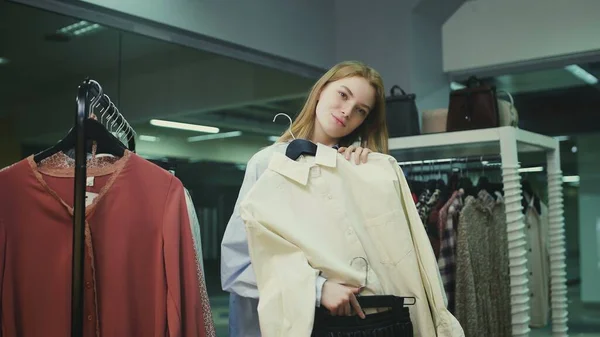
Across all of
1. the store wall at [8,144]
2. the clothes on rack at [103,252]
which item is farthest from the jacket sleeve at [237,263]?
the store wall at [8,144]

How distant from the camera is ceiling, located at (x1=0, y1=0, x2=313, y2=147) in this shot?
276 cm

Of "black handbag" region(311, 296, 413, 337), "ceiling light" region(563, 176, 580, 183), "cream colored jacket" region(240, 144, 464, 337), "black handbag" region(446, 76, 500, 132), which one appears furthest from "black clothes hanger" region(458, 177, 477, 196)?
"black handbag" region(311, 296, 413, 337)

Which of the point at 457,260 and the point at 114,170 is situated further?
the point at 457,260

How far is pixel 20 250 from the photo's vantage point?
161 centimetres

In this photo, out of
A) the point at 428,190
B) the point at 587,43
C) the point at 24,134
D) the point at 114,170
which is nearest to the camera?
the point at 114,170

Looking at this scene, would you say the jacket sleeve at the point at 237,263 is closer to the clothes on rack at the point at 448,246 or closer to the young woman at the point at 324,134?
the young woman at the point at 324,134

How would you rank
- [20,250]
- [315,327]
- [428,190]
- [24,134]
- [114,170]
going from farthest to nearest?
1. [428,190]
2. [24,134]
3. [114,170]
4. [20,250]
5. [315,327]

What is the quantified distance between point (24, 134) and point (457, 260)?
1.93 metres

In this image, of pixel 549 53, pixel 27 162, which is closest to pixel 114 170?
pixel 27 162

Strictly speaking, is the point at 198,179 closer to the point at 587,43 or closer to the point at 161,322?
the point at 161,322

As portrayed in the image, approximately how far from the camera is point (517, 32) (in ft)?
13.6

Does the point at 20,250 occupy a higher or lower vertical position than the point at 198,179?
lower

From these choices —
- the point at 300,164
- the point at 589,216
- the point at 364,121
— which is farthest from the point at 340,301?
the point at 589,216

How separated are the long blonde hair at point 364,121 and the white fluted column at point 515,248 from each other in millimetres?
1020
